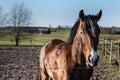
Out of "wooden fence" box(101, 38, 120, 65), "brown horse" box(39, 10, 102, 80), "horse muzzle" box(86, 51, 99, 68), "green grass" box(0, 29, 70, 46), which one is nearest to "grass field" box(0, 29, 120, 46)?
"green grass" box(0, 29, 70, 46)

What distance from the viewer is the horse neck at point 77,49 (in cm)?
518

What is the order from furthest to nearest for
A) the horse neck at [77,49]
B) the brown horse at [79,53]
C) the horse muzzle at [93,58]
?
the horse neck at [77,49], the brown horse at [79,53], the horse muzzle at [93,58]

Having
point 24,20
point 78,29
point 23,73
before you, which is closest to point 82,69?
point 78,29

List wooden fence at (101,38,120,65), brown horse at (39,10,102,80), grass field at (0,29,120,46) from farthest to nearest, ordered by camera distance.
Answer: grass field at (0,29,120,46) < wooden fence at (101,38,120,65) < brown horse at (39,10,102,80)

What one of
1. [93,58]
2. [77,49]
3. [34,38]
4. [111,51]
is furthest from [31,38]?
[93,58]

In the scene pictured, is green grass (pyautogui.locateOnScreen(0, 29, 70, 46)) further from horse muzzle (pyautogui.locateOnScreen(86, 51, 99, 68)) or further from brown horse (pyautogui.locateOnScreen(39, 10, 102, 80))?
horse muzzle (pyautogui.locateOnScreen(86, 51, 99, 68))

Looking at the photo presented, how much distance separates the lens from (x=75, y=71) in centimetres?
535

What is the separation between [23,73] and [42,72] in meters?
5.41

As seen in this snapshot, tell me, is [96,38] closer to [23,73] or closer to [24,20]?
[23,73]

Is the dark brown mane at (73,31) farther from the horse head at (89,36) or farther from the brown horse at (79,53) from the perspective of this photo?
the horse head at (89,36)

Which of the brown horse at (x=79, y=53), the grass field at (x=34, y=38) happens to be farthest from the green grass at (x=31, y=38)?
the brown horse at (x=79, y=53)

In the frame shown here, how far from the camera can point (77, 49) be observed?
5242mm

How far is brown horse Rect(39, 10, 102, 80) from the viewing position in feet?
15.8

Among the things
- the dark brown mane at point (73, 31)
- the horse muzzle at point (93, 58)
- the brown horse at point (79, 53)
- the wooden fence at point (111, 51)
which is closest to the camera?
the horse muzzle at point (93, 58)
